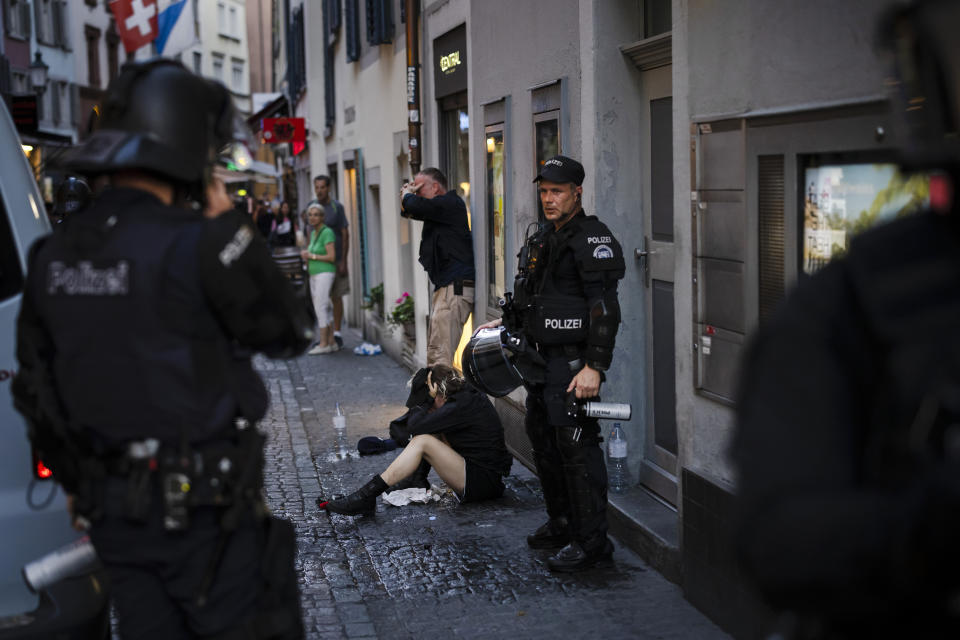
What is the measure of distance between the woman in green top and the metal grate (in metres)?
10.5

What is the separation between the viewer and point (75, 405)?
2969mm

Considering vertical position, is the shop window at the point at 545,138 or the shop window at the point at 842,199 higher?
the shop window at the point at 545,138

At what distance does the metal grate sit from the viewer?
4.58 m

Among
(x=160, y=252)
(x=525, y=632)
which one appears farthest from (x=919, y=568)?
(x=525, y=632)

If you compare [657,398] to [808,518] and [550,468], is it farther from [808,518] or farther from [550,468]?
[808,518]

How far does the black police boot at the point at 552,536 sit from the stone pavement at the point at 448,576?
0.08 meters

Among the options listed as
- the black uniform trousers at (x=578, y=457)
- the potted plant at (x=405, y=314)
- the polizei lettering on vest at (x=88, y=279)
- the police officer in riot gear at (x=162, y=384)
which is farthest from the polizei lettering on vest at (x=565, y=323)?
the potted plant at (x=405, y=314)

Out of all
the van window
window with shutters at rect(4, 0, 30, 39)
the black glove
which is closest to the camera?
the van window

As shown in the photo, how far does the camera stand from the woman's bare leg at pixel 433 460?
7246 mm

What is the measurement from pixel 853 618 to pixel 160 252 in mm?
1906

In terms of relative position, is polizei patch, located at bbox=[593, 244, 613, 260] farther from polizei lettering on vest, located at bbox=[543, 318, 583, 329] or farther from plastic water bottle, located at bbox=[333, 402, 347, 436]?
plastic water bottle, located at bbox=[333, 402, 347, 436]

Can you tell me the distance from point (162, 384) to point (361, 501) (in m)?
4.28

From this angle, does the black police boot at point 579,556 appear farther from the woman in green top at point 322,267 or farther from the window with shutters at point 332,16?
the window with shutters at point 332,16

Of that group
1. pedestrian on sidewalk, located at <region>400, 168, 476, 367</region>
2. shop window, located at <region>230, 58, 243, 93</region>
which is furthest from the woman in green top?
shop window, located at <region>230, 58, 243, 93</region>
